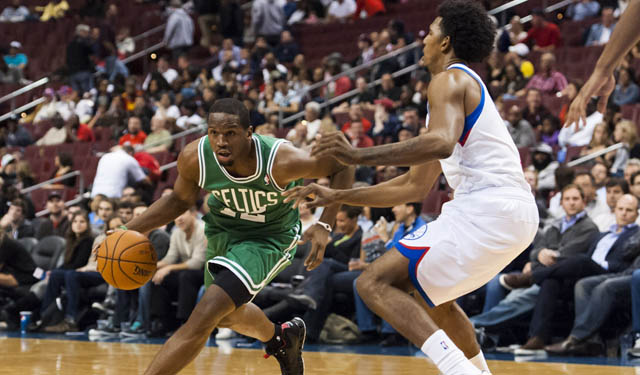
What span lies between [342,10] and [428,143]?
14675mm

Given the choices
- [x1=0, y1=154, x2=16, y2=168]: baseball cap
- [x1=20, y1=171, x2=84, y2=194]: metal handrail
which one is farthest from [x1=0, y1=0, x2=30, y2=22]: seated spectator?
[x1=20, y1=171, x2=84, y2=194]: metal handrail

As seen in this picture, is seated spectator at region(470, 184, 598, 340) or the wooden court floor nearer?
the wooden court floor

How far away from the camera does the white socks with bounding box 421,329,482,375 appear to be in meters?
3.71

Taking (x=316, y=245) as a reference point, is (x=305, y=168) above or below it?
above

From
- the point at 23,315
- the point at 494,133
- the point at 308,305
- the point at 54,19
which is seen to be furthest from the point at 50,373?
Result: the point at 54,19

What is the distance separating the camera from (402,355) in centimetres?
765

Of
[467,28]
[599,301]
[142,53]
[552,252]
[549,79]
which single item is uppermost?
[142,53]

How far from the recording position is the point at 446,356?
3721 mm

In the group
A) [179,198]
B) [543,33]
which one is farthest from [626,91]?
[179,198]

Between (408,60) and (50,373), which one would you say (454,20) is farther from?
(408,60)

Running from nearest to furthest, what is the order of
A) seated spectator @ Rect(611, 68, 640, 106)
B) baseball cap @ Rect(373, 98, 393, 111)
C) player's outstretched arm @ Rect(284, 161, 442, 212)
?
player's outstretched arm @ Rect(284, 161, 442, 212), seated spectator @ Rect(611, 68, 640, 106), baseball cap @ Rect(373, 98, 393, 111)

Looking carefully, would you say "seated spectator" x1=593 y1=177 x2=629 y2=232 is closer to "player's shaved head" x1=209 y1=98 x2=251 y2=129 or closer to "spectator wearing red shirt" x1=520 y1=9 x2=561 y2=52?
"player's shaved head" x1=209 y1=98 x2=251 y2=129

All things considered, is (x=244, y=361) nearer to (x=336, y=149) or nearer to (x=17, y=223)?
(x=336, y=149)

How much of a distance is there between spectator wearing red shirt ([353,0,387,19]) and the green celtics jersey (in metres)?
12.4
